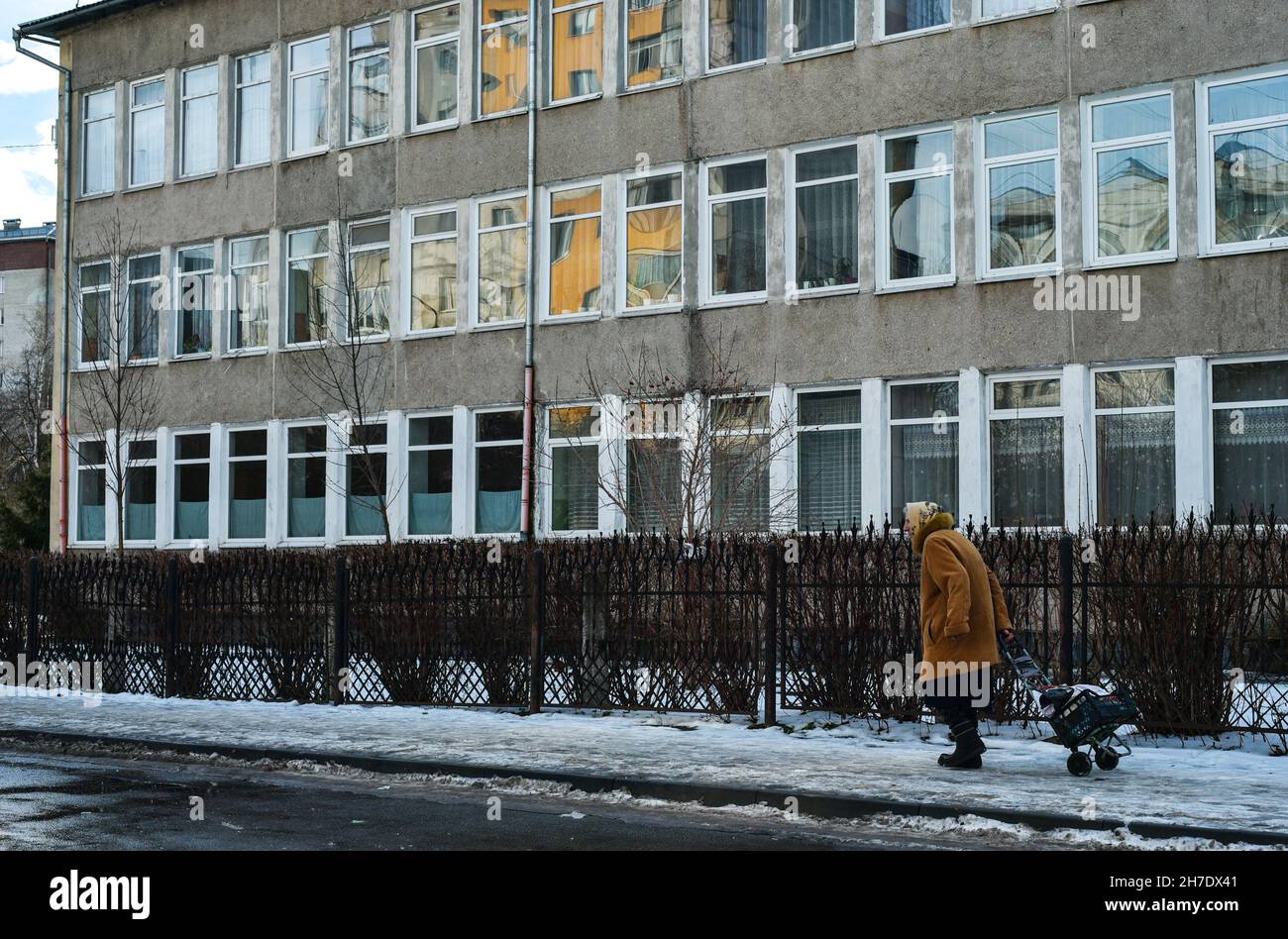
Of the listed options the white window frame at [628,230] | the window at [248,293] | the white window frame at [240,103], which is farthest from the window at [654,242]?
the white window frame at [240,103]

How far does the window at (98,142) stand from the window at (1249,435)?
22737 mm

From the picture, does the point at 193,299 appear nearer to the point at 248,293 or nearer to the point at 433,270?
the point at 248,293

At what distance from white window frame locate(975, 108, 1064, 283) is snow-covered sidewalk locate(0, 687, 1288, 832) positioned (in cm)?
1013

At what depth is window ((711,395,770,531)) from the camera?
2494cm

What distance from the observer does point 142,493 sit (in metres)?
A: 34.3

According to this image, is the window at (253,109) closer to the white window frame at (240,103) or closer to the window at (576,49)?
the white window frame at (240,103)

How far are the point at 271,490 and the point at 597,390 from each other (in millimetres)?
7955

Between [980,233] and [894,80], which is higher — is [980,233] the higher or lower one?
the lower one

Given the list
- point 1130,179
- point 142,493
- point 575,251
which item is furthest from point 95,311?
point 1130,179

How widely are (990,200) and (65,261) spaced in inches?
795

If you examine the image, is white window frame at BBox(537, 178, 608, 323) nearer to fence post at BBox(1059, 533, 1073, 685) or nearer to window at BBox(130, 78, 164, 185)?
window at BBox(130, 78, 164, 185)

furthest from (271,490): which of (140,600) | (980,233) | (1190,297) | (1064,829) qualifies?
(1064,829)

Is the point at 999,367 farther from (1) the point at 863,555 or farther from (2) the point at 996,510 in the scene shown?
(1) the point at 863,555
